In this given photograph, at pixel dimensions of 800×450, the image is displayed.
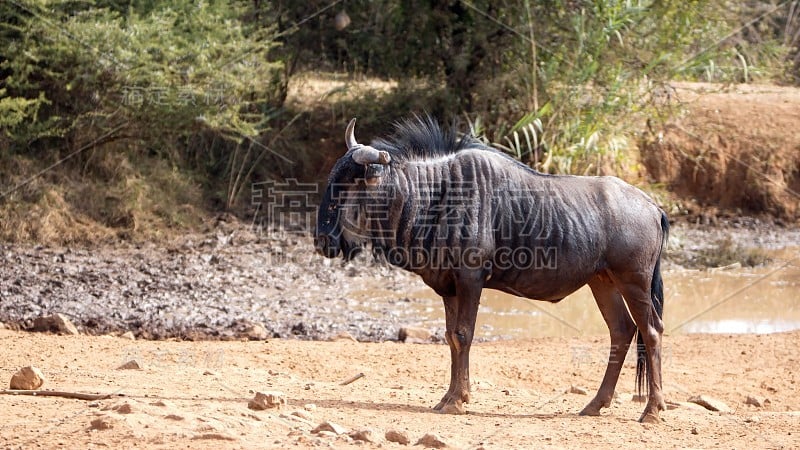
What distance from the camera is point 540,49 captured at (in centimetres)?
1650

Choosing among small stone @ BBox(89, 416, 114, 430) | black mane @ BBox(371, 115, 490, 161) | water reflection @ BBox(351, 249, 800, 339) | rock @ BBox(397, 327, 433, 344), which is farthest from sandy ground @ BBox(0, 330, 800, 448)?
black mane @ BBox(371, 115, 490, 161)

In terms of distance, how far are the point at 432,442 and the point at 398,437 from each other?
0.66 feet

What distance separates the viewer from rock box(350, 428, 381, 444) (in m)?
5.83

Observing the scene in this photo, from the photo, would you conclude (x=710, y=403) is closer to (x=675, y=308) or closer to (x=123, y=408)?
(x=123, y=408)

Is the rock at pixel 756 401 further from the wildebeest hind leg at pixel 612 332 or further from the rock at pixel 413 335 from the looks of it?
the rock at pixel 413 335

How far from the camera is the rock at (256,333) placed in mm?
10531

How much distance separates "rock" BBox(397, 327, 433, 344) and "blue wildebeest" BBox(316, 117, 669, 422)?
3265mm

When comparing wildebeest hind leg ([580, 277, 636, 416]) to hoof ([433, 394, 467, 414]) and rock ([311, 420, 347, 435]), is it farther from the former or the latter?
rock ([311, 420, 347, 435])

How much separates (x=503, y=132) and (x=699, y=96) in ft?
14.2

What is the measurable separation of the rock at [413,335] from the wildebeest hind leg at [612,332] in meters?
3.20

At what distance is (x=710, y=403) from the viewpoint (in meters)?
8.12

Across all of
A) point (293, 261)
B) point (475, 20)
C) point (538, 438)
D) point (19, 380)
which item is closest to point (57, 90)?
point (293, 261)

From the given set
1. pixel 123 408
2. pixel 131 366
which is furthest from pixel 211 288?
pixel 123 408

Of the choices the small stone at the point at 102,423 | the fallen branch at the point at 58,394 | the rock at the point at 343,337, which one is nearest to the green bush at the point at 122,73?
the rock at the point at 343,337
